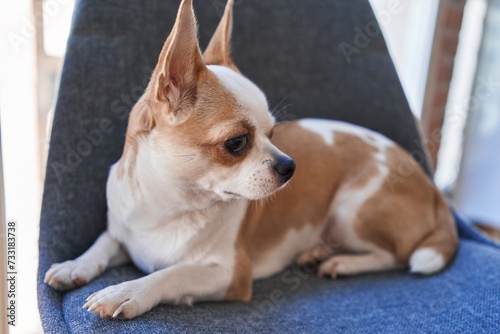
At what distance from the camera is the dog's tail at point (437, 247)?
1.27 metres

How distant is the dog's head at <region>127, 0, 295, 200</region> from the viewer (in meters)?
0.91

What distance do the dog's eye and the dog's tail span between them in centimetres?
63

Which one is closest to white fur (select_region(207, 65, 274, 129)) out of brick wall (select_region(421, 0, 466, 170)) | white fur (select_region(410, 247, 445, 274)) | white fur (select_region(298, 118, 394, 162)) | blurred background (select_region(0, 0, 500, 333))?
white fur (select_region(298, 118, 394, 162))

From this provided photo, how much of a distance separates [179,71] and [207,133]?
0.12 metres

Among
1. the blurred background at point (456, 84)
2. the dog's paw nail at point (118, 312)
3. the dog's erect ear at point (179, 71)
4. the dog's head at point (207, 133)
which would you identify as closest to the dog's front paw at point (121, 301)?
the dog's paw nail at point (118, 312)

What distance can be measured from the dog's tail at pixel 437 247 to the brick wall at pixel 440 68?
4.55 ft

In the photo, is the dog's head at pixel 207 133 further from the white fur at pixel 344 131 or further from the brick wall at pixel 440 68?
the brick wall at pixel 440 68

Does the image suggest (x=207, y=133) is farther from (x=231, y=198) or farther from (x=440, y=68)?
(x=440, y=68)

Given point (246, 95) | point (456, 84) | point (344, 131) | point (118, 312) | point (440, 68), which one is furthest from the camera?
point (456, 84)

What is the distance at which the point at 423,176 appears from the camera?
1416 millimetres

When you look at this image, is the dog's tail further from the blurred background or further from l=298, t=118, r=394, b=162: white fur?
the blurred background

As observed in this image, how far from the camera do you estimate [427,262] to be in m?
1.27

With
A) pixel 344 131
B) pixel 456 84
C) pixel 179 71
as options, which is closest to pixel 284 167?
pixel 179 71

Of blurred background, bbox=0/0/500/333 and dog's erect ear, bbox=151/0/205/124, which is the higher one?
dog's erect ear, bbox=151/0/205/124
